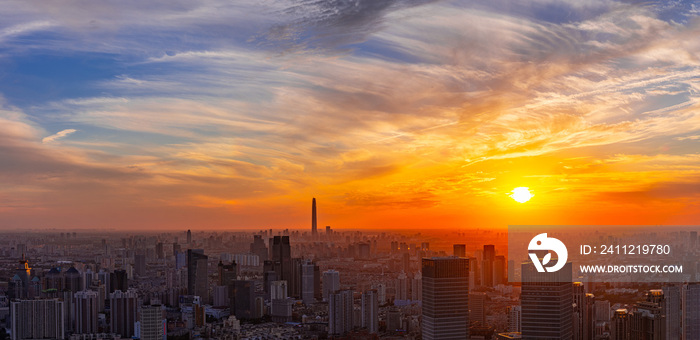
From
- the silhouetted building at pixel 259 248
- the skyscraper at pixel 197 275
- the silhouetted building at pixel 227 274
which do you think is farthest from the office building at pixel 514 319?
the silhouetted building at pixel 259 248

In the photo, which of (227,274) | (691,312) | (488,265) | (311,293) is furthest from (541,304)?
(227,274)

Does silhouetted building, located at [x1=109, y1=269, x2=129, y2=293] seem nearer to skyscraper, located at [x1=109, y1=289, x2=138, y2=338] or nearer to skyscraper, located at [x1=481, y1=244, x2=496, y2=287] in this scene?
skyscraper, located at [x1=109, y1=289, x2=138, y2=338]

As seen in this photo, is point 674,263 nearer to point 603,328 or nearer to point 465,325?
point 603,328

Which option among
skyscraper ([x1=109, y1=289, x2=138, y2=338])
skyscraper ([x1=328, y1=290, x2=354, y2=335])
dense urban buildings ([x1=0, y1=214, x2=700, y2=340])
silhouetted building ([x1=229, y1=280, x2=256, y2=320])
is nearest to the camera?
dense urban buildings ([x1=0, y1=214, x2=700, y2=340])

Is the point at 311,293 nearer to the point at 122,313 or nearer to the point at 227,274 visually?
A: the point at 227,274

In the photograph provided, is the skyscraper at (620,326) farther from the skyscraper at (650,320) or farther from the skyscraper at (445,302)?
the skyscraper at (445,302)

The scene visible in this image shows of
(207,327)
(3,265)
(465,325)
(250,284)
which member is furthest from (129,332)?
(3,265)

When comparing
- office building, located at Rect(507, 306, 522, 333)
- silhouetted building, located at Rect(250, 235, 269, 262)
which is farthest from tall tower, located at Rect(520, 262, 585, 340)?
silhouetted building, located at Rect(250, 235, 269, 262)
